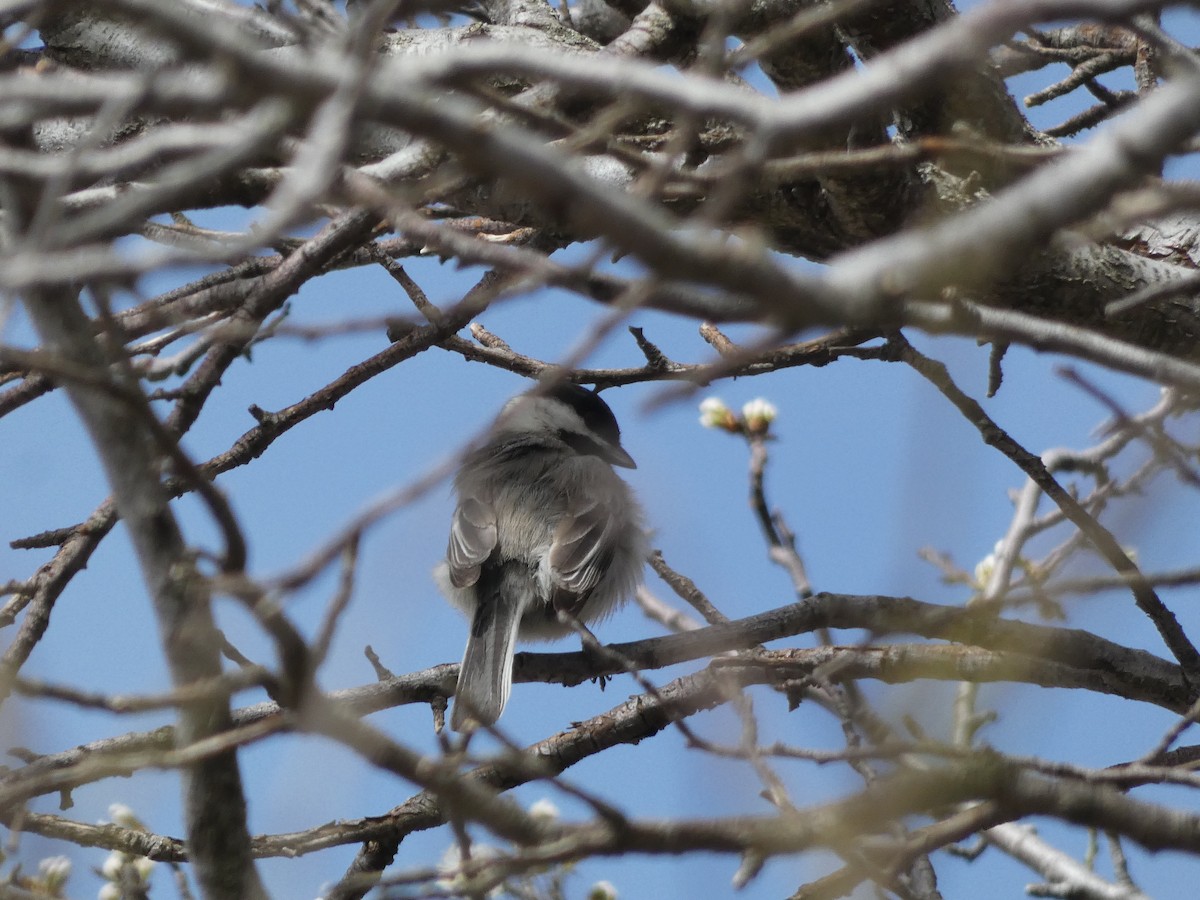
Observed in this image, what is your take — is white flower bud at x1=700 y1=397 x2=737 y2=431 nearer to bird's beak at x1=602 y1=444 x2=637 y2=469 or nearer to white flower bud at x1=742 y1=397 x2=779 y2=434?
white flower bud at x1=742 y1=397 x2=779 y2=434

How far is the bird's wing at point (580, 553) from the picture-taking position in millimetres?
5102

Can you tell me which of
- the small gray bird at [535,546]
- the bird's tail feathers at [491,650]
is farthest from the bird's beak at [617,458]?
the bird's tail feathers at [491,650]

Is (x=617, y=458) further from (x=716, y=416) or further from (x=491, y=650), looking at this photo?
(x=491, y=650)

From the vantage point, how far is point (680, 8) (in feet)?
11.3

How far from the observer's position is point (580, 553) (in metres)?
5.25

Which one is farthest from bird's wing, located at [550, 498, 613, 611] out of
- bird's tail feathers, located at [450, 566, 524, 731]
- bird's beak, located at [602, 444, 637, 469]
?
bird's beak, located at [602, 444, 637, 469]

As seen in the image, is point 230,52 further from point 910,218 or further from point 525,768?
point 910,218

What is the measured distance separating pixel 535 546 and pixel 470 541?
29 centimetres

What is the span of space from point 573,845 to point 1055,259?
2.80 m

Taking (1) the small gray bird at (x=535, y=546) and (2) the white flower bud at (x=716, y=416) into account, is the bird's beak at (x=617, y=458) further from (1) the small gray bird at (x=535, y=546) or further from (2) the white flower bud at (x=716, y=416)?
(2) the white flower bud at (x=716, y=416)

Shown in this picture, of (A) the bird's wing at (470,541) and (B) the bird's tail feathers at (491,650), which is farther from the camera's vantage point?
(A) the bird's wing at (470,541)

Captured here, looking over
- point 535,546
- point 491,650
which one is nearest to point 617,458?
point 535,546

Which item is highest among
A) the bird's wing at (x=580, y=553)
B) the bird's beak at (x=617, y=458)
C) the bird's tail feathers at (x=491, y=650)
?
the bird's beak at (x=617, y=458)

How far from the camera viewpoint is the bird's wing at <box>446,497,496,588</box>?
Answer: 521 cm
